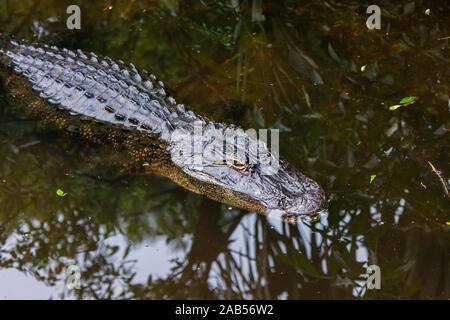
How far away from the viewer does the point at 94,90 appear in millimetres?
3537

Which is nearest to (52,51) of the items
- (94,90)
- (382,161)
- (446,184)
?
(94,90)

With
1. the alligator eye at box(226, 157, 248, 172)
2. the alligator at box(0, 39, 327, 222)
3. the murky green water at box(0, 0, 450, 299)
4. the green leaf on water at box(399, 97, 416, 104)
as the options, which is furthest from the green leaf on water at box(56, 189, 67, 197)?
the green leaf on water at box(399, 97, 416, 104)

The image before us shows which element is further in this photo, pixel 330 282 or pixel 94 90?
pixel 94 90

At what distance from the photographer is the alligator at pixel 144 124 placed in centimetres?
323

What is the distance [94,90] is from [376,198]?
2543 millimetres

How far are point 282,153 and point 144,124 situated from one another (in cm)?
123

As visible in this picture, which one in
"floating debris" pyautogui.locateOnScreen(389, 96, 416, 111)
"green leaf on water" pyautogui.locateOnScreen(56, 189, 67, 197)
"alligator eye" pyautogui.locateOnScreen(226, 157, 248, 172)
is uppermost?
"floating debris" pyautogui.locateOnScreen(389, 96, 416, 111)

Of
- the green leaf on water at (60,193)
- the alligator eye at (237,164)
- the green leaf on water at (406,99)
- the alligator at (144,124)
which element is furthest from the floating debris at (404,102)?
the green leaf on water at (60,193)

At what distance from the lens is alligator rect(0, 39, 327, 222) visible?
3.23m

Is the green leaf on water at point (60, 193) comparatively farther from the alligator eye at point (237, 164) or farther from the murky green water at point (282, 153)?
the alligator eye at point (237, 164)

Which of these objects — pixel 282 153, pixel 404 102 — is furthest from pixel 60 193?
pixel 404 102

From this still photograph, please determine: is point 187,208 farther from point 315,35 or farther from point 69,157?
point 315,35

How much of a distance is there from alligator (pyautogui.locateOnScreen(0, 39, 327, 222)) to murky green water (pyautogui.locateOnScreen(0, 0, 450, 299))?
151 millimetres

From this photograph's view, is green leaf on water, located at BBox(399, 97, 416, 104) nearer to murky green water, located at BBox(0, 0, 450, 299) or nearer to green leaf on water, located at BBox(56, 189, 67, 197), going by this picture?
murky green water, located at BBox(0, 0, 450, 299)
